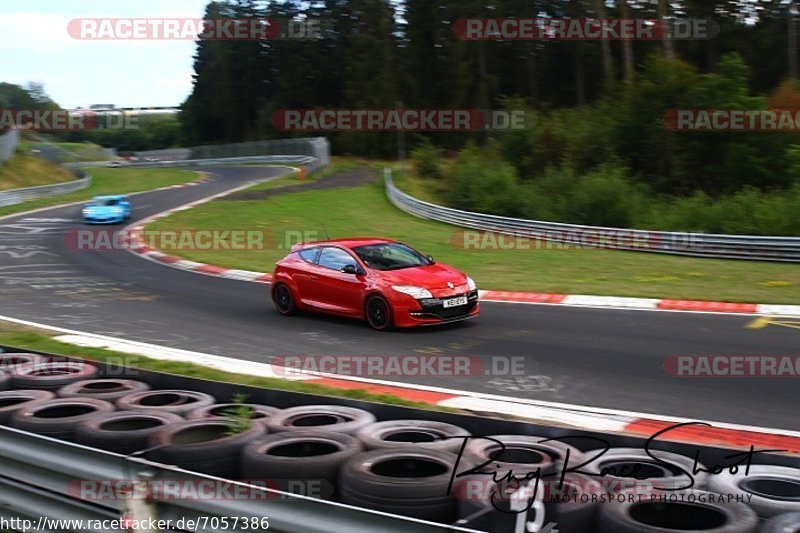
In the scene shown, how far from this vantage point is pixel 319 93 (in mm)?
92938

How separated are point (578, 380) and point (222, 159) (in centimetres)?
6817

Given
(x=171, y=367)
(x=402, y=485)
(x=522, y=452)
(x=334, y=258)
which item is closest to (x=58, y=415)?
(x=402, y=485)

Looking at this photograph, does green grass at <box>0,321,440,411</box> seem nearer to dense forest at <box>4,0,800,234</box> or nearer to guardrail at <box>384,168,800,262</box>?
guardrail at <box>384,168,800,262</box>

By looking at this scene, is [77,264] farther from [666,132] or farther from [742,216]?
[666,132]

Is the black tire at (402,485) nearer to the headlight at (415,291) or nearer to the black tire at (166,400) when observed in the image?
the black tire at (166,400)

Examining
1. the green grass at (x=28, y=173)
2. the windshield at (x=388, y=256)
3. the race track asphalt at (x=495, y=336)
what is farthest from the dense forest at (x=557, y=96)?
the green grass at (x=28, y=173)

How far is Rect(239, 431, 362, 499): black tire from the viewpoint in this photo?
454 centimetres

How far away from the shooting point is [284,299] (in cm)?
1466

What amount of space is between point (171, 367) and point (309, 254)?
4.53 meters

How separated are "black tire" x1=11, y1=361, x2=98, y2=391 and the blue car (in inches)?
1025

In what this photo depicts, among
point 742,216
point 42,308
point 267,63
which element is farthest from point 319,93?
point 42,308

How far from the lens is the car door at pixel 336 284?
13297 mm

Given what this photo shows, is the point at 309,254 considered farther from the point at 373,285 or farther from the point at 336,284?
the point at 373,285

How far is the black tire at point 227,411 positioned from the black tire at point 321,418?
11 centimetres
